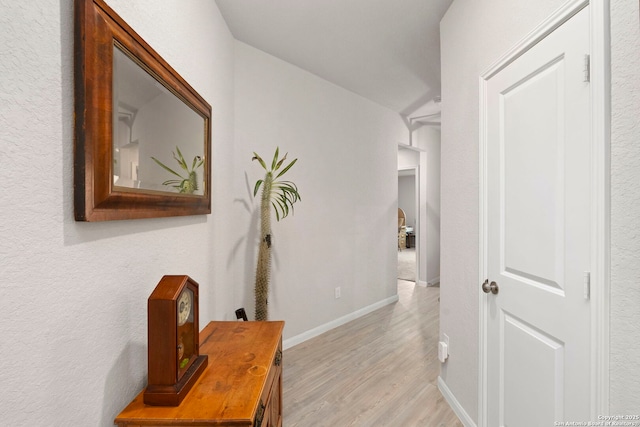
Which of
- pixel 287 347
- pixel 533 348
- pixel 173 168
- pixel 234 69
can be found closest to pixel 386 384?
pixel 287 347

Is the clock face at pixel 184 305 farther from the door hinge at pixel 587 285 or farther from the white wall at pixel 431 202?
the white wall at pixel 431 202

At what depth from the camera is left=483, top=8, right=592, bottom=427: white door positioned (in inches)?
39.8

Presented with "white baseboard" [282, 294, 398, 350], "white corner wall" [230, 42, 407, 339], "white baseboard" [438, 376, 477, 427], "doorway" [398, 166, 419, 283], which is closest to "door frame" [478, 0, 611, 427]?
"white baseboard" [438, 376, 477, 427]

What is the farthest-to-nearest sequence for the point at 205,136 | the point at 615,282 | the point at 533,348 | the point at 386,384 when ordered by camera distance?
the point at 386,384, the point at 205,136, the point at 533,348, the point at 615,282

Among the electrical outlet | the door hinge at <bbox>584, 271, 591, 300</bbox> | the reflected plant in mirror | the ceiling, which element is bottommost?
the electrical outlet

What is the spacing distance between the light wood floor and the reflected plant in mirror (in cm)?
152

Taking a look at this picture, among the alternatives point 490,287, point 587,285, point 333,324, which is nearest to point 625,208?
point 587,285

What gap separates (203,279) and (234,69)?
169 cm

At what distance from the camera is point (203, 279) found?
1682mm

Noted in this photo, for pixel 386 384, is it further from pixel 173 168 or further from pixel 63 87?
pixel 63 87

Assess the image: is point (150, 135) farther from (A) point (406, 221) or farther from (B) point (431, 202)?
(A) point (406, 221)

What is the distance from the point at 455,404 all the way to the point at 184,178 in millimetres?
2092

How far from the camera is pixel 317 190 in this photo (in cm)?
301

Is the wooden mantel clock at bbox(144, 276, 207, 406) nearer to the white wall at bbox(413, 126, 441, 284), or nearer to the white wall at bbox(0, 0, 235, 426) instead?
the white wall at bbox(0, 0, 235, 426)
